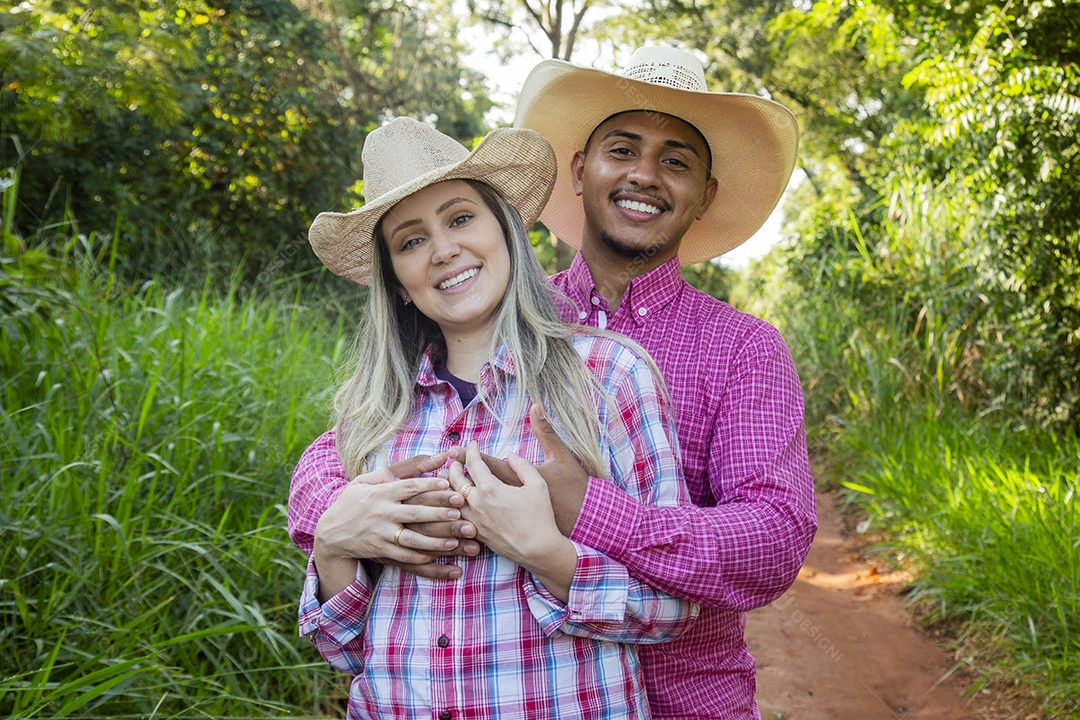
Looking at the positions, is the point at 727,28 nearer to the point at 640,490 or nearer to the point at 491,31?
the point at 491,31

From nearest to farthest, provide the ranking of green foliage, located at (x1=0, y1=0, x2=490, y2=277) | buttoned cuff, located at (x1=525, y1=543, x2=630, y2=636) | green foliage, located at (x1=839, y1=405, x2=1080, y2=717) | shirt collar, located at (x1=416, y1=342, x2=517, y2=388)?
buttoned cuff, located at (x1=525, y1=543, x2=630, y2=636) → shirt collar, located at (x1=416, y1=342, x2=517, y2=388) → green foliage, located at (x1=839, y1=405, x2=1080, y2=717) → green foliage, located at (x1=0, y1=0, x2=490, y2=277)

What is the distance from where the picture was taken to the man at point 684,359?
1.65 meters

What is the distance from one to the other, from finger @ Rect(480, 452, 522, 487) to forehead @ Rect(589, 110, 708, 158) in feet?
3.53

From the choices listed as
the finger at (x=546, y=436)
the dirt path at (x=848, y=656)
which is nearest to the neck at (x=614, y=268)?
the finger at (x=546, y=436)

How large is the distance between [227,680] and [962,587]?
312 centimetres

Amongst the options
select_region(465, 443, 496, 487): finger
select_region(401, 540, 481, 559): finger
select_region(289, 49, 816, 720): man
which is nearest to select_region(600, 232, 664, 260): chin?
select_region(289, 49, 816, 720): man

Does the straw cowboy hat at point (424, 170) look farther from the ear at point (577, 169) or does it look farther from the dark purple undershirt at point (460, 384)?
the ear at point (577, 169)

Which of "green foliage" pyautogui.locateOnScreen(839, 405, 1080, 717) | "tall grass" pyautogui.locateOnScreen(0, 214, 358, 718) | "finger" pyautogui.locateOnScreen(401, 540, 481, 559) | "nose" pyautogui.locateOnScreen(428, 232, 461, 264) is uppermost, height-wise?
"nose" pyautogui.locateOnScreen(428, 232, 461, 264)

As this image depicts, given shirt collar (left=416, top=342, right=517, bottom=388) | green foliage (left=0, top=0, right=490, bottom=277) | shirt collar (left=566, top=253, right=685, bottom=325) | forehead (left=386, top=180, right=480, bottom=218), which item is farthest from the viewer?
green foliage (left=0, top=0, right=490, bottom=277)

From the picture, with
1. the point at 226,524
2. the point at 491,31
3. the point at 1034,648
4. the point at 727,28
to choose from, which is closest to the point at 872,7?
the point at 1034,648

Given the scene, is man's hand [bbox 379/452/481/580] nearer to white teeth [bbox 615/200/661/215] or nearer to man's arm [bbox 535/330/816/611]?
man's arm [bbox 535/330/816/611]

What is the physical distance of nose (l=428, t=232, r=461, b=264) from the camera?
1.89 metres

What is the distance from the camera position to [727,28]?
1530 cm

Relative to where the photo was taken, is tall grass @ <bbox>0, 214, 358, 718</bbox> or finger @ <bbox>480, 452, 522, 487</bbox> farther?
tall grass @ <bbox>0, 214, 358, 718</bbox>
